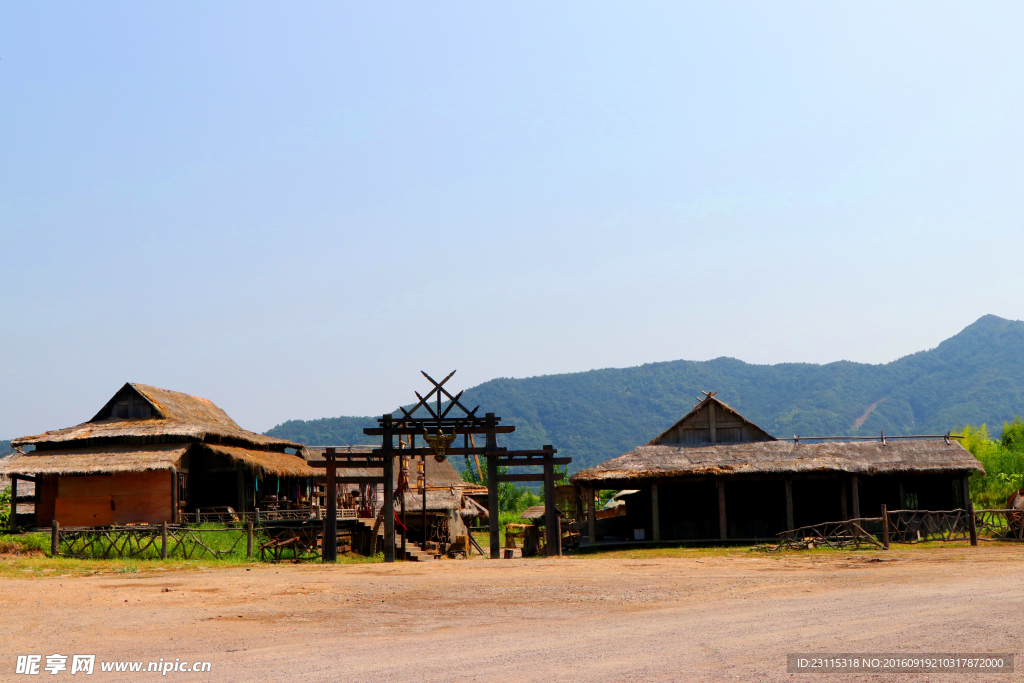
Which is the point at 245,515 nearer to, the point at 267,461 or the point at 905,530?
the point at 267,461

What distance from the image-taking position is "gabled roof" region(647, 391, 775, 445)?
33.4 m

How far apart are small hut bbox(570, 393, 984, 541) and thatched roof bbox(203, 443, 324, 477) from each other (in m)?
13.3

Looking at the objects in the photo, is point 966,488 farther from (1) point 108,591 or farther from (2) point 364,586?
(1) point 108,591

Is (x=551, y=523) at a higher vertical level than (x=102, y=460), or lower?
lower

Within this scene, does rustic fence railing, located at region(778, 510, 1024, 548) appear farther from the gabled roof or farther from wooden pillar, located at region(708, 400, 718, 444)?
wooden pillar, located at region(708, 400, 718, 444)

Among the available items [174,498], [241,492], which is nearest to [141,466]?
[174,498]

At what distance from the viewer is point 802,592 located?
1612 centimetres

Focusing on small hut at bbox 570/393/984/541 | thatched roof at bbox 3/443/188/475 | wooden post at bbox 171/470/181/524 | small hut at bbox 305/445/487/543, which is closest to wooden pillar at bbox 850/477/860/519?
small hut at bbox 570/393/984/541

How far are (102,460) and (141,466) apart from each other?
231 centimetres

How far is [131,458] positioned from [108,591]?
1773cm

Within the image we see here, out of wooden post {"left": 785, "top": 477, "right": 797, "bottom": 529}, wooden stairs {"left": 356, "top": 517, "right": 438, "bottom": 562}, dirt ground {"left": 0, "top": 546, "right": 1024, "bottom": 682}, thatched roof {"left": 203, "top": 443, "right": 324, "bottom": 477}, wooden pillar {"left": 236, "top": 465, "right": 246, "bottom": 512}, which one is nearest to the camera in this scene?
dirt ground {"left": 0, "top": 546, "right": 1024, "bottom": 682}

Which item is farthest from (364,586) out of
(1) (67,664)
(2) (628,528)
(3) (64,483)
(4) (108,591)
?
(3) (64,483)

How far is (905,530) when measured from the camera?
93.9 feet

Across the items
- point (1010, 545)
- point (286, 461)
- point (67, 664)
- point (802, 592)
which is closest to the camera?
point (67, 664)
